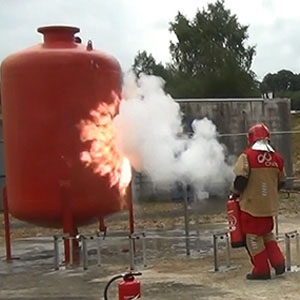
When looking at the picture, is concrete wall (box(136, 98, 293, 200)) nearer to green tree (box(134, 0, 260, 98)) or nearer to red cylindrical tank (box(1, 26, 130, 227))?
red cylindrical tank (box(1, 26, 130, 227))

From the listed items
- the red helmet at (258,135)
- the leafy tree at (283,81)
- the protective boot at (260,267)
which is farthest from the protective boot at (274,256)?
the leafy tree at (283,81)

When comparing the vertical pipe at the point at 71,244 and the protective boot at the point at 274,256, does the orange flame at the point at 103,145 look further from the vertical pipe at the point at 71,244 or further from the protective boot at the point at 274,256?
the protective boot at the point at 274,256

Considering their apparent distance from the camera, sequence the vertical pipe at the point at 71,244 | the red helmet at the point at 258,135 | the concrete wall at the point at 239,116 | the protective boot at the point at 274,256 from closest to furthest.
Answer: the protective boot at the point at 274,256 < the red helmet at the point at 258,135 < the vertical pipe at the point at 71,244 < the concrete wall at the point at 239,116

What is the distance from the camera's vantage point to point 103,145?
10.2 m

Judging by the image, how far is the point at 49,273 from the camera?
32.0 feet

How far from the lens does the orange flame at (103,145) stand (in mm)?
10055

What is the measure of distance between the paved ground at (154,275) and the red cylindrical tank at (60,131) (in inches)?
33.4

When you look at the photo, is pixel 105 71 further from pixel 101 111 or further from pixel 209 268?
pixel 209 268

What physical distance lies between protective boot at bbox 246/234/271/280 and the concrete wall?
965 centimetres

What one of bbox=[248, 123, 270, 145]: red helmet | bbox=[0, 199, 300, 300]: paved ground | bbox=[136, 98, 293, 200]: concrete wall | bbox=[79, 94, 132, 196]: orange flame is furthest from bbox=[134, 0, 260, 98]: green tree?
bbox=[248, 123, 270, 145]: red helmet

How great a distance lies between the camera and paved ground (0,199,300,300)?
25.9 ft

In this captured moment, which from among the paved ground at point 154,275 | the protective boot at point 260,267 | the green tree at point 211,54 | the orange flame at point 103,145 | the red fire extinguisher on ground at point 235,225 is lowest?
the paved ground at point 154,275

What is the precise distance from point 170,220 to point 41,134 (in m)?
6.68

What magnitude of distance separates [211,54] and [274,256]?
35717mm
